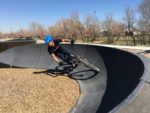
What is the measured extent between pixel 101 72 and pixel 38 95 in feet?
9.78

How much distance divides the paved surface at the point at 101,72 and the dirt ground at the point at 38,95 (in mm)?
405

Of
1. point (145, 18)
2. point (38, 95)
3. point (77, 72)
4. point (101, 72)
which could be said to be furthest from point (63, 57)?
point (145, 18)

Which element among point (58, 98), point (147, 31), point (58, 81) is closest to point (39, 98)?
point (58, 98)

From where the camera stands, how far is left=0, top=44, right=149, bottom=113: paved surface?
2.67 metres

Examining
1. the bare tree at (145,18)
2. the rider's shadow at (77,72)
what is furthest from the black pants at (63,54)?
the bare tree at (145,18)

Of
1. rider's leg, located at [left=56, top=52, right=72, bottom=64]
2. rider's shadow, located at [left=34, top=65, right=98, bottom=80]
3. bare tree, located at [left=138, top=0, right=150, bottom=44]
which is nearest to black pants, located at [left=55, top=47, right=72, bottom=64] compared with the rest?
rider's leg, located at [left=56, top=52, right=72, bottom=64]

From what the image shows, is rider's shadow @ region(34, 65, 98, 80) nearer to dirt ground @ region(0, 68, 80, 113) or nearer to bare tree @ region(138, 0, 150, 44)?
dirt ground @ region(0, 68, 80, 113)

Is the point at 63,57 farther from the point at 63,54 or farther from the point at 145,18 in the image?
the point at 145,18

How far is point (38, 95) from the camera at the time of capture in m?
4.57

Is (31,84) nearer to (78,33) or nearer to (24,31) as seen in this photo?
(78,33)

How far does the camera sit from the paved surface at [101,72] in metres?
2.67

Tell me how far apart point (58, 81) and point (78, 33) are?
4718 cm

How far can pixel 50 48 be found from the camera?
19.2 feet

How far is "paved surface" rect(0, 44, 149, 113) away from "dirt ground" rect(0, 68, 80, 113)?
405mm
